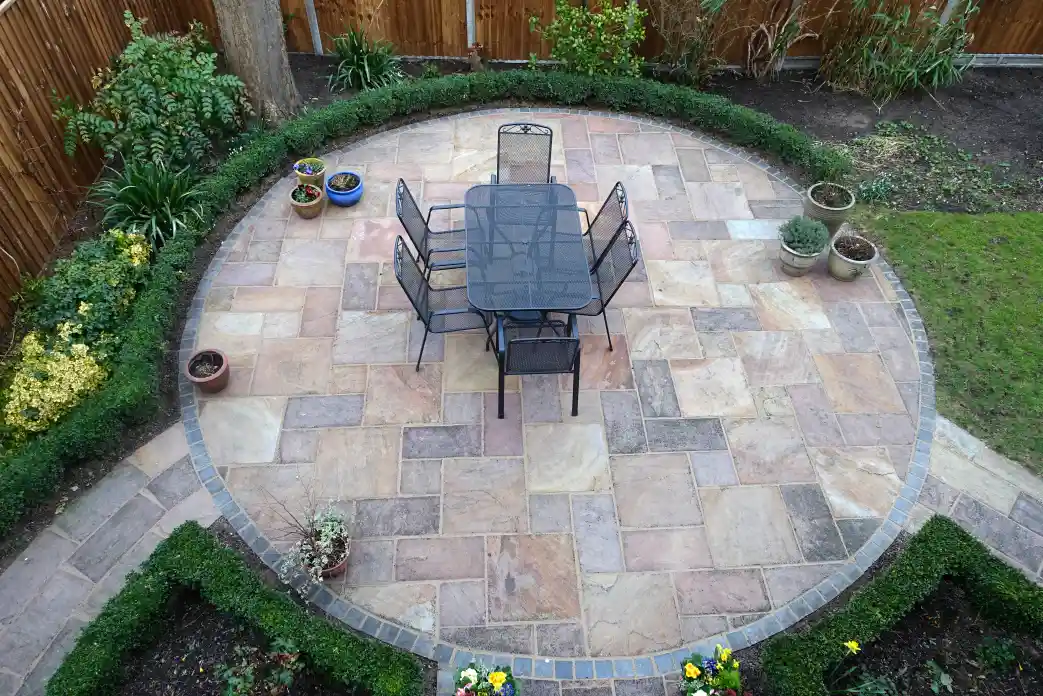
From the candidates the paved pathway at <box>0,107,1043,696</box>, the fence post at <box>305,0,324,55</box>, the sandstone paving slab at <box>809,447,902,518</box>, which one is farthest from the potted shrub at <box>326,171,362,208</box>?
the sandstone paving slab at <box>809,447,902,518</box>

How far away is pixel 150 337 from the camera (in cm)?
471

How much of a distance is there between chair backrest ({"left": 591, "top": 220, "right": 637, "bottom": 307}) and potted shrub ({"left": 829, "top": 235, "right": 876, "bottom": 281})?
194 cm

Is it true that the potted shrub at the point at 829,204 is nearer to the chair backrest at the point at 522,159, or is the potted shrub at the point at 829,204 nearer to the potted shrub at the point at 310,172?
the chair backrest at the point at 522,159

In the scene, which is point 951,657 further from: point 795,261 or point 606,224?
point 606,224

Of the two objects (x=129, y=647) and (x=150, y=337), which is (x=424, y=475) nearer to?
(x=129, y=647)

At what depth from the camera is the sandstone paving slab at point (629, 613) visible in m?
3.72

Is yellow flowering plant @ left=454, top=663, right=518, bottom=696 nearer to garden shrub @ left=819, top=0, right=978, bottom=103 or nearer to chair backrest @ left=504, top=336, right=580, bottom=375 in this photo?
chair backrest @ left=504, top=336, right=580, bottom=375

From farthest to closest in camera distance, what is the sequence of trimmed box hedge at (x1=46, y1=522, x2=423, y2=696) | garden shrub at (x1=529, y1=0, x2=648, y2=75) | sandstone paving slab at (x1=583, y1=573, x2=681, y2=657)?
garden shrub at (x1=529, y1=0, x2=648, y2=75)
sandstone paving slab at (x1=583, y1=573, x2=681, y2=657)
trimmed box hedge at (x1=46, y1=522, x2=423, y2=696)

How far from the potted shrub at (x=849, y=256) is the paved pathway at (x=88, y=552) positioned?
489 centimetres

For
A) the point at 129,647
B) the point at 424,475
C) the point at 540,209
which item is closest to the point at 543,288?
the point at 540,209

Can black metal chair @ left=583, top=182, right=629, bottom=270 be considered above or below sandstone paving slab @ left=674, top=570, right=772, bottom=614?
above

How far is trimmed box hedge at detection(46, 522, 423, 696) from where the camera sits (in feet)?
10.8

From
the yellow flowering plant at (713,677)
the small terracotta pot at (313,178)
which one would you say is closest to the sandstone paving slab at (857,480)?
the yellow flowering plant at (713,677)

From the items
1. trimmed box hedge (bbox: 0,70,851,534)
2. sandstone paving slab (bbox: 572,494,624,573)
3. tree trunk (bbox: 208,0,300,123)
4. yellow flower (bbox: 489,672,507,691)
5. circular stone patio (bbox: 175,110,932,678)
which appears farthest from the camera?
tree trunk (bbox: 208,0,300,123)
